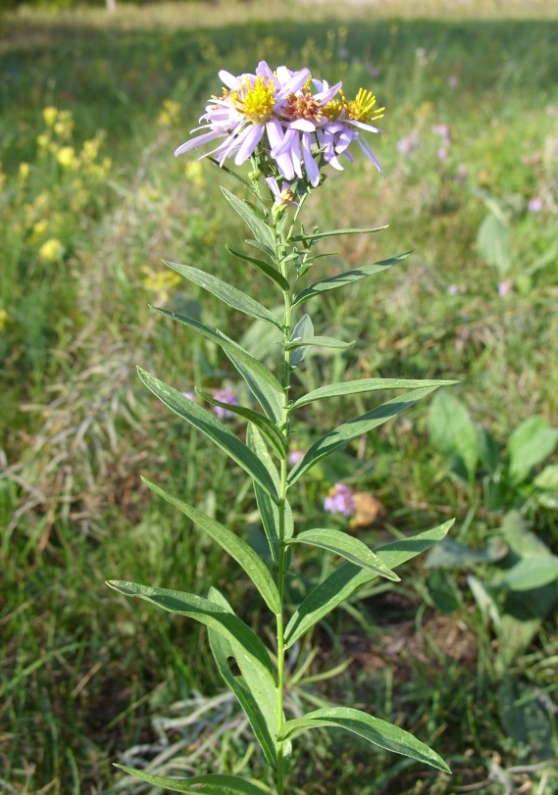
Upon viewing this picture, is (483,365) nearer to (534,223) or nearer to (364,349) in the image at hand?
(364,349)

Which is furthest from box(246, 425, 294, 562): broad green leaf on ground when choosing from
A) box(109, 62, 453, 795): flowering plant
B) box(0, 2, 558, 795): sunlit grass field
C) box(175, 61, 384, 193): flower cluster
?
box(0, 2, 558, 795): sunlit grass field

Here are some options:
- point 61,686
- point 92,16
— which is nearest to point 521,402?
point 61,686

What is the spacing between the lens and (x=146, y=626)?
1603 mm

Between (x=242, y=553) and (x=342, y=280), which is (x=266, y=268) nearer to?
(x=342, y=280)

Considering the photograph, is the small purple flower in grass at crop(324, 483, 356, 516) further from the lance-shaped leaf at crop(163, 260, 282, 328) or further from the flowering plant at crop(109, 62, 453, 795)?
the lance-shaped leaf at crop(163, 260, 282, 328)

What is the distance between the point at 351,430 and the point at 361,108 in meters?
0.45

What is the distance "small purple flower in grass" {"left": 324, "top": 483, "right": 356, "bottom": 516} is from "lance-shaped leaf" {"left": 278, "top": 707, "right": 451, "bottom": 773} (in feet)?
2.54

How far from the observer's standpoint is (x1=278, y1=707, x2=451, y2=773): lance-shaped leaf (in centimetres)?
85

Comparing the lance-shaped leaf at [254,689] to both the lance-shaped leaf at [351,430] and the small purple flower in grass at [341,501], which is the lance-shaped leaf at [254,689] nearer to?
the lance-shaped leaf at [351,430]

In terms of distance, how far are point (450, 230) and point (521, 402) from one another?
1240mm

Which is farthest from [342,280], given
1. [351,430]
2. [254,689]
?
[254,689]

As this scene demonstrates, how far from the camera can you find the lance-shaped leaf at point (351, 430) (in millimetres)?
948

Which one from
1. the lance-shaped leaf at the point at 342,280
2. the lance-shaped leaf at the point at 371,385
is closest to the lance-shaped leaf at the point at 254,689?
the lance-shaped leaf at the point at 371,385

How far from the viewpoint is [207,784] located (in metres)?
0.92
